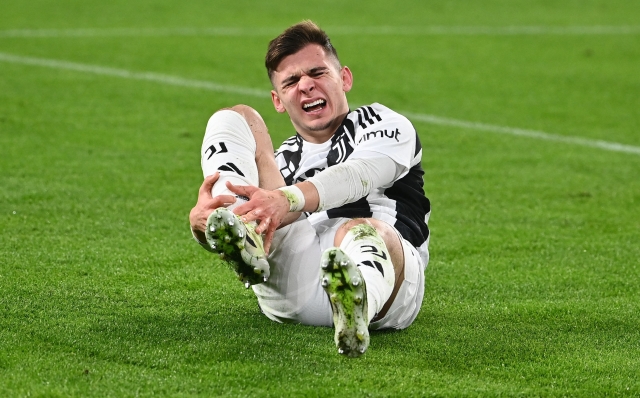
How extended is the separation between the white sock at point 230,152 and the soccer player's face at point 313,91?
23cm

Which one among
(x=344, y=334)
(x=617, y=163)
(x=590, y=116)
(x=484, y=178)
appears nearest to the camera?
(x=344, y=334)

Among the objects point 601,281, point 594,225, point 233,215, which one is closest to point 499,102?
point 594,225

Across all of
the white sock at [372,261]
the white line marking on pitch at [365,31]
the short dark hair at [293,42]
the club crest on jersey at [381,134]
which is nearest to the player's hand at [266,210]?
the white sock at [372,261]

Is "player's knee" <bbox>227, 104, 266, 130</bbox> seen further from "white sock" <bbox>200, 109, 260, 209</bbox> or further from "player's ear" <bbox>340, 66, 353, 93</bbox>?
"player's ear" <bbox>340, 66, 353, 93</bbox>

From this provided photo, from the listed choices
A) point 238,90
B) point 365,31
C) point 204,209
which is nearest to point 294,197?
point 204,209

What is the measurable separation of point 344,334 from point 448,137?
4.55 meters

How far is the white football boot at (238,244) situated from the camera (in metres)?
3.20

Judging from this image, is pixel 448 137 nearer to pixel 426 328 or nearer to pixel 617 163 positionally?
pixel 617 163

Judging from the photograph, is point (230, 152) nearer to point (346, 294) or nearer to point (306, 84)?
point (306, 84)

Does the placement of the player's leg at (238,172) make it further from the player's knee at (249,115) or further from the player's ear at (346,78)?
the player's ear at (346,78)

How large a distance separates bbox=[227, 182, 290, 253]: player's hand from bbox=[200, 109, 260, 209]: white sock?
14 centimetres

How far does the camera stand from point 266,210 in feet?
11.1

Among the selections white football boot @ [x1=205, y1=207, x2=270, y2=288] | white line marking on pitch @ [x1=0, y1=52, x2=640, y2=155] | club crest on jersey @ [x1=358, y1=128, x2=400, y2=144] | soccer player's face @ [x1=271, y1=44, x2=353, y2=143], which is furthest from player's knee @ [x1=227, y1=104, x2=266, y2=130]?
white line marking on pitch @ [x1=0, y1=52, x2=640, y2=155]

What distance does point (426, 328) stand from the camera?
12.5 ft
